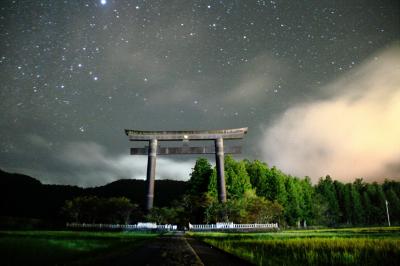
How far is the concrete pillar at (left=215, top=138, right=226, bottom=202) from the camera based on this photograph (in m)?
46.8

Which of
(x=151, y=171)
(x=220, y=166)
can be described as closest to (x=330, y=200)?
(x=220, y=166)

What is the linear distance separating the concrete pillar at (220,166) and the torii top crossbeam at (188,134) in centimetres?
115

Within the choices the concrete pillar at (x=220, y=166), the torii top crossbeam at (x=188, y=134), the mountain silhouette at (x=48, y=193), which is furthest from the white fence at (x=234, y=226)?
the torii top crossbeam at (x=188, y=134)

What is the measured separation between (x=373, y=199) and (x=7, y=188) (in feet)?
405

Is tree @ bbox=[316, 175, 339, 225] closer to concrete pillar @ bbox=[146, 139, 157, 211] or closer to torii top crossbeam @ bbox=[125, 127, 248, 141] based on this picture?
torii top crossbeam @ bbox=[125, 127, 248, 141]

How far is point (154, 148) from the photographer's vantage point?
48688 mm

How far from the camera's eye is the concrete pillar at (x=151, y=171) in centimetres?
4731

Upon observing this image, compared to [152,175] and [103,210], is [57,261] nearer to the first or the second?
[152,175]

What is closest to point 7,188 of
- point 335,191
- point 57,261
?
point 335,191

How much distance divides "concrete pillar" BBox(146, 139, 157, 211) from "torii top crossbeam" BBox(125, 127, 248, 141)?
1280 mm

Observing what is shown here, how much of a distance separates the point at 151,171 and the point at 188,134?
333 inches

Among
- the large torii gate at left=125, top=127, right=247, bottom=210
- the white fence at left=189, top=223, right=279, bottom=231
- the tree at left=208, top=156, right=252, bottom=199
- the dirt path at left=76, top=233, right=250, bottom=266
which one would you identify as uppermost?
the large torii gate at left=125, top=127, right=247, bottom=210

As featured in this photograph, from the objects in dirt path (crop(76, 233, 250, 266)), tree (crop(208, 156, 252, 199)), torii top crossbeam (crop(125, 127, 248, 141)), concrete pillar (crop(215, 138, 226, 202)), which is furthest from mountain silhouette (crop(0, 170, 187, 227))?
dirt path (crop(76, 233, 250, 266))

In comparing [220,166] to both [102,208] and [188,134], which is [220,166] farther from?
[102,208]
